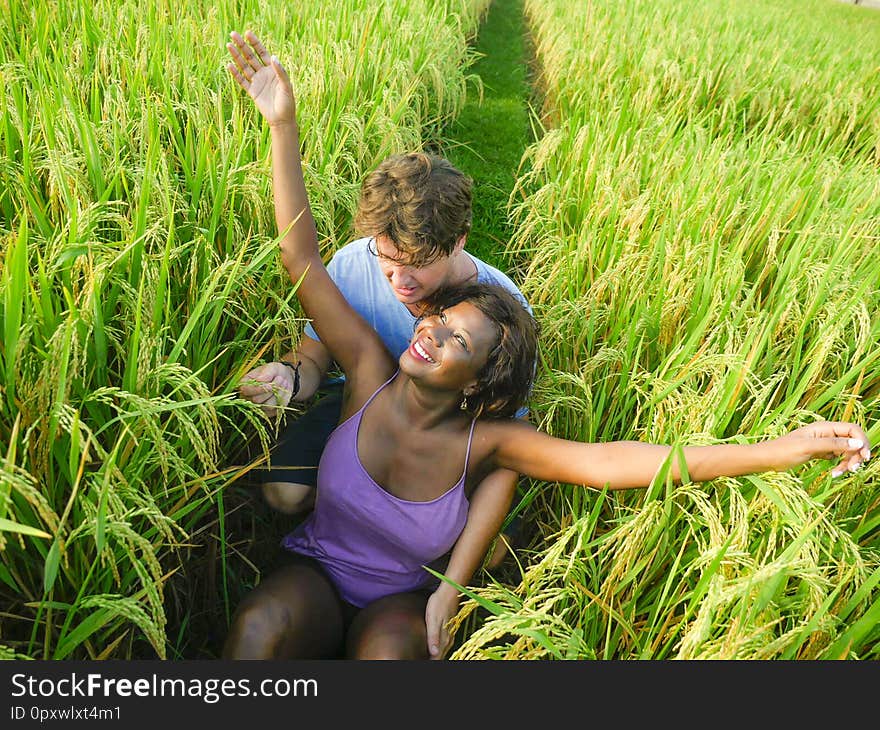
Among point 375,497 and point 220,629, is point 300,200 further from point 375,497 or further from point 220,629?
point 220,629

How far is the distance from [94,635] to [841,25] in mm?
10786

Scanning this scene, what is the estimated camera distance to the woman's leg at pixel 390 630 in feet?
5.22

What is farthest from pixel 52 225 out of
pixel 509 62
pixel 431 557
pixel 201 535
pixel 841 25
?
pixel 841 25

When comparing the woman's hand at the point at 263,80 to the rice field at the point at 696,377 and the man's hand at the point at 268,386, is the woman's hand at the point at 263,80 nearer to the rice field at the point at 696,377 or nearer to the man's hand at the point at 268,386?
the man's hand at the point at 268,386

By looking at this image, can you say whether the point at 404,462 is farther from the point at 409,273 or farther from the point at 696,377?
the point at 696,377

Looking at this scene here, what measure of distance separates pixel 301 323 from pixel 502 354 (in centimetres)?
69

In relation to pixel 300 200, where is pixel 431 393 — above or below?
below

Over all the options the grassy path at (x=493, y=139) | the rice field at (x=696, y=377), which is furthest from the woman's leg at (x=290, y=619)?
the grassy path at (x=493, y=139)

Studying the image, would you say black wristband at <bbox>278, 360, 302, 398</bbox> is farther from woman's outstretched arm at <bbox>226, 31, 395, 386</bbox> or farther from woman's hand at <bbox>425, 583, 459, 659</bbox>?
woman's hand at <bbox>425, 583, 459, 659</bbox>

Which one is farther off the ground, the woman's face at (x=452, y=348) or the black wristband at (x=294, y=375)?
the woman's face at (x=452, y=348)

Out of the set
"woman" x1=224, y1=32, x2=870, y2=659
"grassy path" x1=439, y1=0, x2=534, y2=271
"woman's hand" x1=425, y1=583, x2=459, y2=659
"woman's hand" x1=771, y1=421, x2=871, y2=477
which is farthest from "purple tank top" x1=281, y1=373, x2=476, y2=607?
"grassy path" x1=439, y1=0, x2=534, y2=271

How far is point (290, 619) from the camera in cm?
161

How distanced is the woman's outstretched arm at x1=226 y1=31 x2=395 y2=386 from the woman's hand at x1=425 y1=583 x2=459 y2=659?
59 centimetres

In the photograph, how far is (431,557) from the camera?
1.79m
